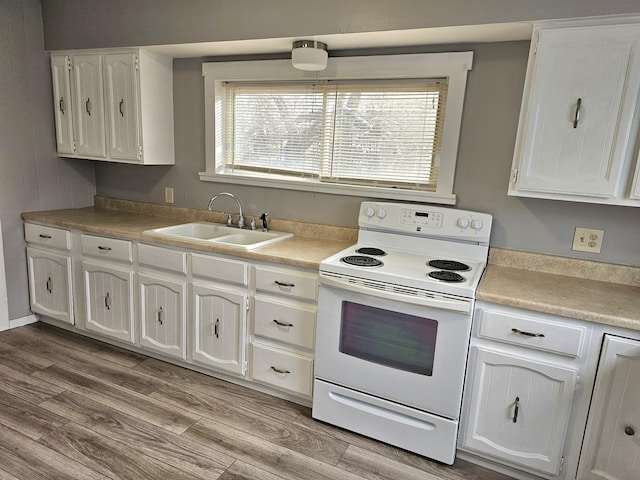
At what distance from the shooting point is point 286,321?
7.62ft

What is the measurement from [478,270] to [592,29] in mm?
1118

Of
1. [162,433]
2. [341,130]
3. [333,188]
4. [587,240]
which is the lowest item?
[162,433]

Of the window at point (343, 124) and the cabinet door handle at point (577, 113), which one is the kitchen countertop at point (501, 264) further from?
the cabinet door handle at point (577, 113)

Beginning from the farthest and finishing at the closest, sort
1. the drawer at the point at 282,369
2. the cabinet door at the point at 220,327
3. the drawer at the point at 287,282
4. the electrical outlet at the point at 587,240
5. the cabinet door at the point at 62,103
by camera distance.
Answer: the cabinet door at the point at 62,103
the cabinet door at the point at 220,327
the drawer at the point at 282,369
the drawer at the point at 287,282
the electrical outlet at the point at 587,240

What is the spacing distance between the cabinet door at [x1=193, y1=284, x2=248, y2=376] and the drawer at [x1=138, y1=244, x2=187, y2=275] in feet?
0.51

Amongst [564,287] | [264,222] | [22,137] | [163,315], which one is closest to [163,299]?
[163,315]

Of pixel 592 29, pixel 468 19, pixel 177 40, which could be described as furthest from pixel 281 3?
pixel 592 29

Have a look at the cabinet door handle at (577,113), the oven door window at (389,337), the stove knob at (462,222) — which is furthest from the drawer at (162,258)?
the cabinet door handle at (577,113)

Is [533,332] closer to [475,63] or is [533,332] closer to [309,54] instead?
[475,63]

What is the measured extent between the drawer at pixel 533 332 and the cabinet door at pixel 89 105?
9.00 ft

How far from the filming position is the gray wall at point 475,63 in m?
2.00

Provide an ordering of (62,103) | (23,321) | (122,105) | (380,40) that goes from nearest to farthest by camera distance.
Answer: (380,40), (122,105), (62,103), (23,321)

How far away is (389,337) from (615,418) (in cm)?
93

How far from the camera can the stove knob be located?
7.47ft
